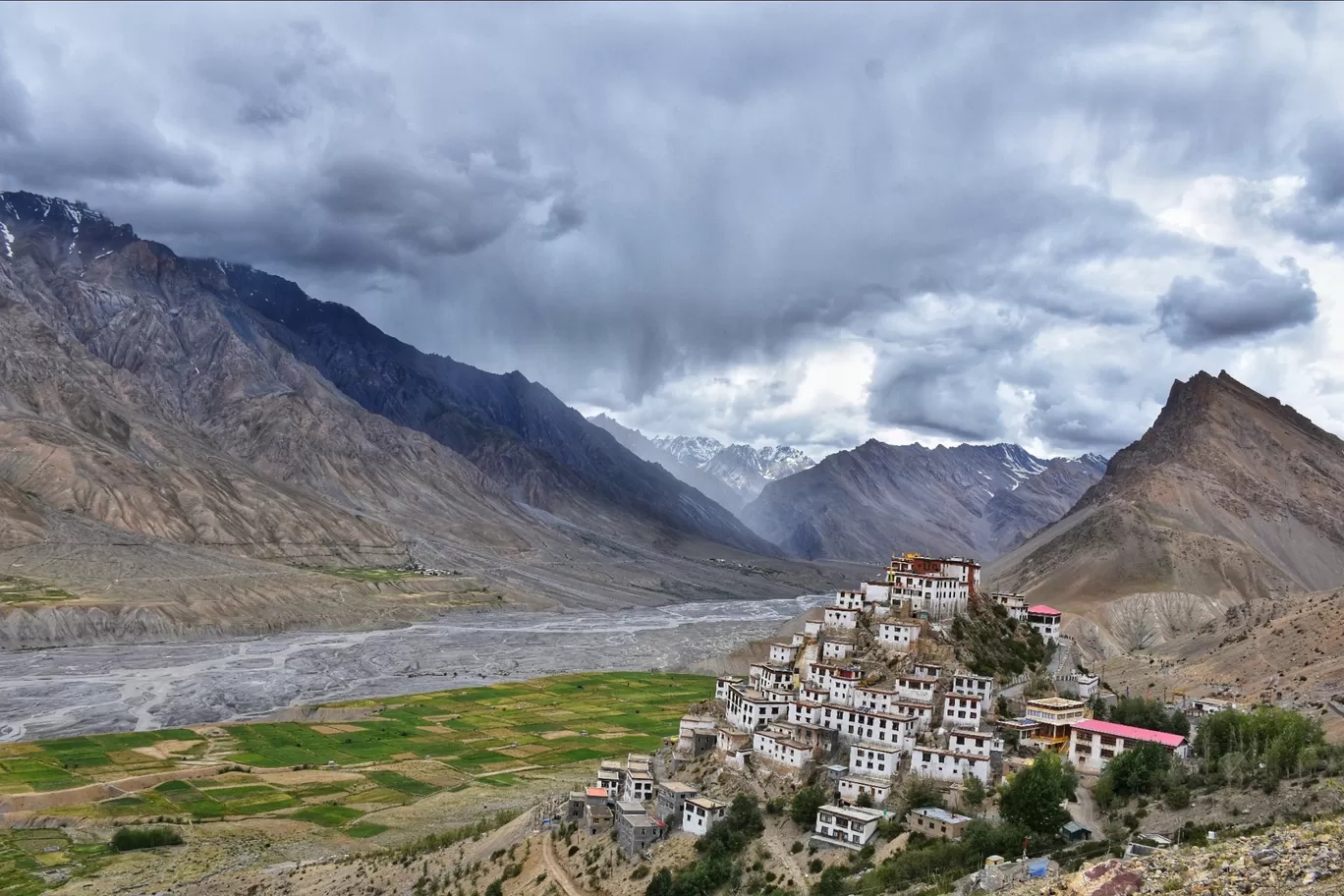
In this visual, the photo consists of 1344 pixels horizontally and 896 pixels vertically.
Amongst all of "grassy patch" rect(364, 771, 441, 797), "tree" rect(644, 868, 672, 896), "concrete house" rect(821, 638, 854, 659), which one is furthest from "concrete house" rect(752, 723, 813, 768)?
"grassy patch" rect(364, 771, 441, 797)

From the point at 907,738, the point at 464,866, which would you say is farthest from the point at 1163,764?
the point at 464,866

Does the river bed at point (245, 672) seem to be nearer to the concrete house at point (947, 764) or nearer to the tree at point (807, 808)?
the tree at point (807, 808)

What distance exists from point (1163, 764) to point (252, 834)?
60829 millimetres

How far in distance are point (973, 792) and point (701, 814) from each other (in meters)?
14.3

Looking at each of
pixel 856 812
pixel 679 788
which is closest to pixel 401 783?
pixel 679 788

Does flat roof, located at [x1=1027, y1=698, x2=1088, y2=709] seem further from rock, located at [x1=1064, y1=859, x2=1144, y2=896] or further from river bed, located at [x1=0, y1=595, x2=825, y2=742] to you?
river bed, located at [x1=0, y1=595, x2=825, y2=742]

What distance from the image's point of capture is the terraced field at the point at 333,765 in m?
81.8

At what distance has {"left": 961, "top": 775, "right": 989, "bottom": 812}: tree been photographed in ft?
181

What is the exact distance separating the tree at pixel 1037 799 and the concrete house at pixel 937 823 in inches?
86.1

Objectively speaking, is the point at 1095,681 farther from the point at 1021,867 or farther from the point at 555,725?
the point at 555,725

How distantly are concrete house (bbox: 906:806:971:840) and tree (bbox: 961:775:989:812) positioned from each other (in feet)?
5.05

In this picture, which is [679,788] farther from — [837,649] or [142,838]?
[142,838]

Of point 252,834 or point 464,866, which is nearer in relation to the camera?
point 464,866

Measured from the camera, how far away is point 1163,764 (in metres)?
56.2
